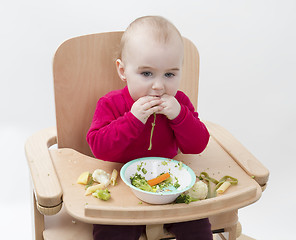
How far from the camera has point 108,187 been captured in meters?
1.35

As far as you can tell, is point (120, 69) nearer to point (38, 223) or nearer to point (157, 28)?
point (157, 28)

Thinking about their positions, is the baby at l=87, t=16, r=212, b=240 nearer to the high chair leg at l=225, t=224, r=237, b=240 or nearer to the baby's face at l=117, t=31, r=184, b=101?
the baby's face at l=117, t=31, r=184, b=101

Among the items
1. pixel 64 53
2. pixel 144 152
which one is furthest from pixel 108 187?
pixel 64 53

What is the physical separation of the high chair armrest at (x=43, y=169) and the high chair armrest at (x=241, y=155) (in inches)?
19.8

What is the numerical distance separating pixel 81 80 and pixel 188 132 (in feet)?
1.17

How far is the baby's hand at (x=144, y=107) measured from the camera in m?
1.36

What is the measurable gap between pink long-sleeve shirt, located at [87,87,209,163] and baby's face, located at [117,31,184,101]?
8 cm

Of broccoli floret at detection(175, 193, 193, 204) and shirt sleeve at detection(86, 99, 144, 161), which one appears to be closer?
broccoli floret at detection(175, 193, 193, 204)

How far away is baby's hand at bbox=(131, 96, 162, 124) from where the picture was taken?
136cm

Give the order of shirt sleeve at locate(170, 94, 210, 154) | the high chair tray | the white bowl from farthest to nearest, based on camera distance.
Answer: shirt sleeve at locate(170, 94, 210, 154) → the white bowl → the high chair tray

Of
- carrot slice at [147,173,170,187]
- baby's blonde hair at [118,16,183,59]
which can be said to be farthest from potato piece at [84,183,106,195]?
baby's blonde hair at [118,16,183,59]

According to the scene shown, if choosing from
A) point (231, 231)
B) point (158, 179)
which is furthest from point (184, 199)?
point (231, 231)

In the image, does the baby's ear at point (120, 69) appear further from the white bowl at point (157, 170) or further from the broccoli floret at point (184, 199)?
the broccoli floret at point (184, 199)

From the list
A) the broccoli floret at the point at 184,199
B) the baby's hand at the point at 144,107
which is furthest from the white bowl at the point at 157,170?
the baby's hand at the point at 144,107
